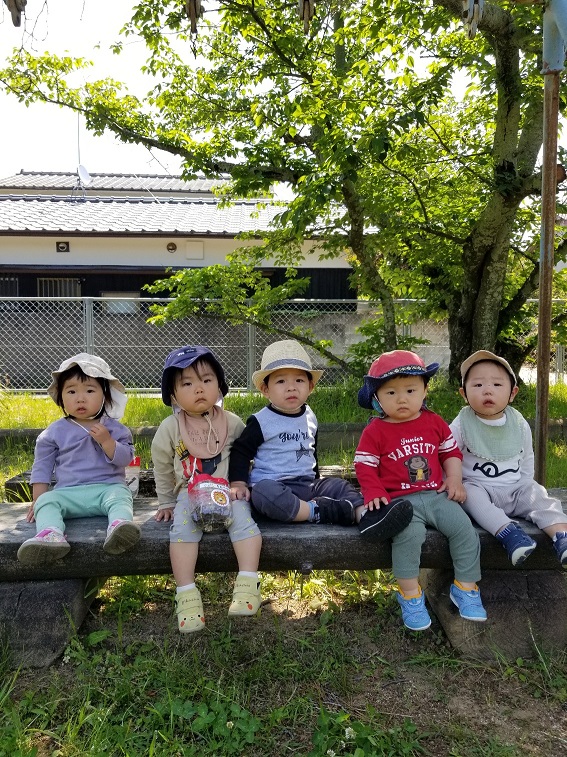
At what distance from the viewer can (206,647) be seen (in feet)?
8.05

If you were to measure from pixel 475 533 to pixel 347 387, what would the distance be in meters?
4.46

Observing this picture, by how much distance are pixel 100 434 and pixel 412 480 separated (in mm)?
1305

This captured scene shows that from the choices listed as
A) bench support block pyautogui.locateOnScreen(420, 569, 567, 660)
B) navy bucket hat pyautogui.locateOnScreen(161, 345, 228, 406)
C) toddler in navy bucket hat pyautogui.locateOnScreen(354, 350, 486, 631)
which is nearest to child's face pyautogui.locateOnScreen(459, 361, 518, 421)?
toddler in navy bucket hat pyautogui.locateOnScreen(354, 350, 486, 631)

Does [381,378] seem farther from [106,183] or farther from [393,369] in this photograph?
[106,183]

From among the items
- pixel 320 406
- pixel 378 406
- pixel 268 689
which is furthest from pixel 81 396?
Result: pixel 320 406

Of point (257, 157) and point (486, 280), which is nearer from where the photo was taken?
point (257, 157)

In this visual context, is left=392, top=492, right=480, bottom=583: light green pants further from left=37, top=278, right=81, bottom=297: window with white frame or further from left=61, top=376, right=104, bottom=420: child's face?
left=37, top=278, right=81, bottom=297: window with white frame

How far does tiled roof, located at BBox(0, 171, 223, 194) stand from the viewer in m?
16.6

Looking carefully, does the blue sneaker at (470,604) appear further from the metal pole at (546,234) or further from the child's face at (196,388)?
the child's face at (196,388)

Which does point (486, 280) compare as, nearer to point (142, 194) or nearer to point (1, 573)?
point (1, 573)

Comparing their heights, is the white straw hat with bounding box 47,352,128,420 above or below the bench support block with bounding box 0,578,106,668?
above

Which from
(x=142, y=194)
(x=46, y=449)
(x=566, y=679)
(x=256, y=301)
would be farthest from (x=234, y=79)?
(x=142, y=194)

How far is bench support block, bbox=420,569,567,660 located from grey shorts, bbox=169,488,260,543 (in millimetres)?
870

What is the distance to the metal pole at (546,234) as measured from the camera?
257cm
